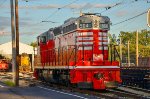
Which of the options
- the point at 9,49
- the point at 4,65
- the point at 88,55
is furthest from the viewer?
the point at 9,49

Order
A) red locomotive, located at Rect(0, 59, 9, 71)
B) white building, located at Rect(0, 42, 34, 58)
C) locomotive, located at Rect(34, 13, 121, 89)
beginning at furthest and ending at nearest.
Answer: white building, located at Rect(0, 42, 34, 58) < red locomotive, located at Rect(0, 59, 9, 71) < locomotive, located at Rect(34, 13, 121, 89)

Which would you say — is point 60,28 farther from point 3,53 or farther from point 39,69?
point 3,53

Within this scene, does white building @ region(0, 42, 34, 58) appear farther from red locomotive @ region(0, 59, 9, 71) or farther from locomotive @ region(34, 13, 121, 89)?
locomotive @ region(34, 13, 121, 89)

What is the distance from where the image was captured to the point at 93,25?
953 inches

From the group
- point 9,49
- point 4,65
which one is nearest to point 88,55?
point 4,65

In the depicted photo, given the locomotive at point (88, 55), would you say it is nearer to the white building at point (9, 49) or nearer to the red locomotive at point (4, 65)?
the red locomotive at point (4, 65)

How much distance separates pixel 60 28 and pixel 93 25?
14.4 feet

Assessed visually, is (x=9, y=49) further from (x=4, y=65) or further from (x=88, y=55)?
(x=88, y=55)

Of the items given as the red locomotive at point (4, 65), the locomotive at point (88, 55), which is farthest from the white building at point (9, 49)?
the locomotive at point (88, 55)

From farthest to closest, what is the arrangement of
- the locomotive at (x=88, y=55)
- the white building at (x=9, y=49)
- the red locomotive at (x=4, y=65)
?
1. the white building at (x=9, y=49)
2. the red locomotive at (x=4, y=65)
3. the locomotive at (x=88, y=55)

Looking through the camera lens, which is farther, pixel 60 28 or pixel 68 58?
pixel 60 28

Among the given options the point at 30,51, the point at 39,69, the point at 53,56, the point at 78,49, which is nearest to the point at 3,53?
the point at 30,51

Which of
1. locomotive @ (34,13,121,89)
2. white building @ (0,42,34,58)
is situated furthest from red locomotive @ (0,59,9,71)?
locomotive @ (34,13,121,89)

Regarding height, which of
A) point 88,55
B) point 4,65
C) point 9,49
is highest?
point 9,49
